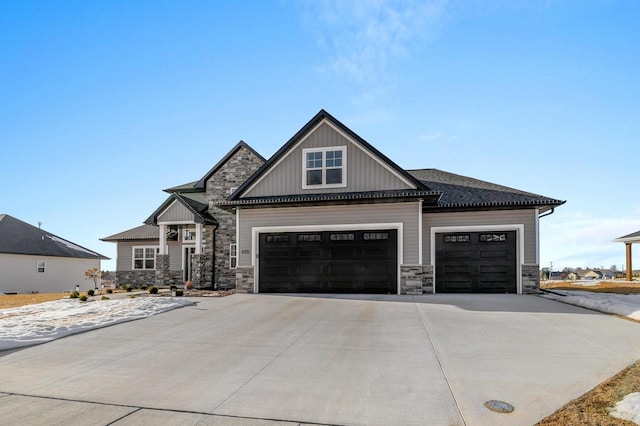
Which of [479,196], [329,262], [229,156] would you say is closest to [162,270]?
[229,156]

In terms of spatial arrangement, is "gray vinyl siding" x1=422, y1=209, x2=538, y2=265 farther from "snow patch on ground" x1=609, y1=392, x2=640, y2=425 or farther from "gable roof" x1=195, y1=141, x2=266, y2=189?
"snow patch on ground" x1=609, y1=392, x2=640, y2=425

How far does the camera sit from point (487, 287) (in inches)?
604

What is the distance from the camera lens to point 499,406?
14.4ft

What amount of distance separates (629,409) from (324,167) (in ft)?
42.8

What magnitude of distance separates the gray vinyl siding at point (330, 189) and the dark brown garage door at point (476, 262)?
3405 millimetres

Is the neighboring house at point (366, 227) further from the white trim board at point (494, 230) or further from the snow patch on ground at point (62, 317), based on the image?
the snow patch on ground at point (62, 317)

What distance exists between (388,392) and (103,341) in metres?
6.09

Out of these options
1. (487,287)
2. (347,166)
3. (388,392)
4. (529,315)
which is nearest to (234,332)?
(388,392)

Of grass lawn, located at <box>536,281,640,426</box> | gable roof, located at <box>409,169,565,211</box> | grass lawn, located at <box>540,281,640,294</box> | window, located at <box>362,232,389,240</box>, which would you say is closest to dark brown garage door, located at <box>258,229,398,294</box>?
window, located at <box>362,232,389,240</box>

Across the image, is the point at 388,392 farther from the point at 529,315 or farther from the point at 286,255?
the point at 286,255

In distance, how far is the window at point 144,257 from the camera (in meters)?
24.0

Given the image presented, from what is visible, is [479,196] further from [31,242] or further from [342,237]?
[31,242]

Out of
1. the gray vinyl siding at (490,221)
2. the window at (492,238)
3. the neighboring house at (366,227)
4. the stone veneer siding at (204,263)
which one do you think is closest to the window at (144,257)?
the stone veneer siding at (204,263)

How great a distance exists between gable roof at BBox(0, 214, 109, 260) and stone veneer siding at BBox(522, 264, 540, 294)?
3054 centimetres
